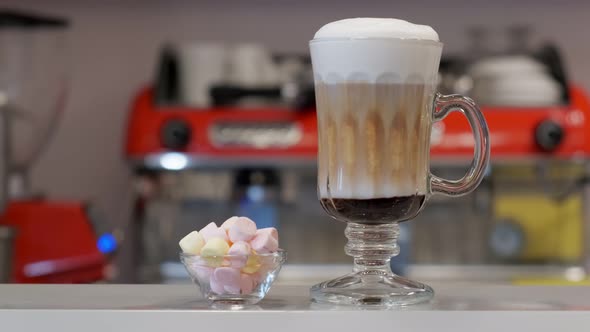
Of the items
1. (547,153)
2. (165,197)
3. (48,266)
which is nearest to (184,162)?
(165,197)

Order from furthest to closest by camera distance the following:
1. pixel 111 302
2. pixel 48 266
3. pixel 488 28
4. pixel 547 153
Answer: pixel 488 28
pixel 547 153
pixel 48 266
pixel 111 302

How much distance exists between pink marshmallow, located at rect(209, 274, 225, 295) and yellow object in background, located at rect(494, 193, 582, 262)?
1.64 m

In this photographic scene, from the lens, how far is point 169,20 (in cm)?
276

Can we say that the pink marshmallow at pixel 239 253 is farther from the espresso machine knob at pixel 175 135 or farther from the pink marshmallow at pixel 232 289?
the espresso machine knob at pixel 175 135

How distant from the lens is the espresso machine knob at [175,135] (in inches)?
89.7

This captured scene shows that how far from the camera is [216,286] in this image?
74 centimetres

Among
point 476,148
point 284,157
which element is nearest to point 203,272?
point 476,148

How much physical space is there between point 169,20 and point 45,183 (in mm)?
519

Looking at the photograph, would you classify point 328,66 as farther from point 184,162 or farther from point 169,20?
point 169,20

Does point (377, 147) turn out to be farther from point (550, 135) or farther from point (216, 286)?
point (550, 135)

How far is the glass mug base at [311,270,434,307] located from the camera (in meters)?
0.74

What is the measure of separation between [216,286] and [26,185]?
1.66 m

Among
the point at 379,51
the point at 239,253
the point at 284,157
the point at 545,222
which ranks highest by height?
the point at 379,51

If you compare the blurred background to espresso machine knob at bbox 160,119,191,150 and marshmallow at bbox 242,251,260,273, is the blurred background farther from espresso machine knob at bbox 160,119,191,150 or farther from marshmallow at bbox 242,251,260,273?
marshmallow at bbox 242,251,260,273
